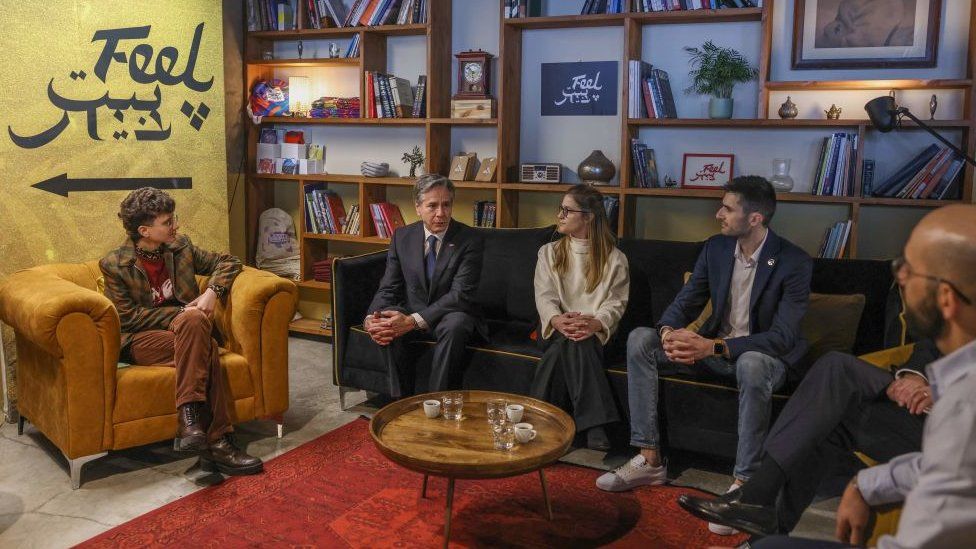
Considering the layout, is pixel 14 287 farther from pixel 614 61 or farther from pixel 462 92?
pixel 614 61

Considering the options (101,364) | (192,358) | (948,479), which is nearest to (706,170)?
(192,358)

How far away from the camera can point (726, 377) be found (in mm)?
3080

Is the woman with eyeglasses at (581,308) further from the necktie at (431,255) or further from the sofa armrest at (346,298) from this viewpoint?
the sofa armrest at (346,298)

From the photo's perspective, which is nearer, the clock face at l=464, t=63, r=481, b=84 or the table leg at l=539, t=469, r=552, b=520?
the table leg at l=539, t=469, r=552, b=520

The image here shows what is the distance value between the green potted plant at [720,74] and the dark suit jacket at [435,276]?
1390mm

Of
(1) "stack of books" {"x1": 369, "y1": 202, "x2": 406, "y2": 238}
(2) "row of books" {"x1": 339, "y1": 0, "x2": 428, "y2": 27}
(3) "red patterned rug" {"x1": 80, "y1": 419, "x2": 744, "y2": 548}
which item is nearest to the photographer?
(3) "red patterned rug" {"x1": 80, "y1": 419, "x2": 744, "y2": 548}

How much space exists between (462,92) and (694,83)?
51.3 inches

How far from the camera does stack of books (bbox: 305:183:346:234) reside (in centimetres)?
521

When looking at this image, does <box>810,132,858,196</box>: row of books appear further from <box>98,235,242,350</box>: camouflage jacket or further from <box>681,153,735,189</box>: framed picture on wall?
<box>98,235,242,350</box>: camouflage jacket

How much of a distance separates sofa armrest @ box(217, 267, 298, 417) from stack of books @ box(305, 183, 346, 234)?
1689mm

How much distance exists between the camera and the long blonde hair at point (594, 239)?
354 cm

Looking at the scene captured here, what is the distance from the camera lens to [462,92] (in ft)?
15.6

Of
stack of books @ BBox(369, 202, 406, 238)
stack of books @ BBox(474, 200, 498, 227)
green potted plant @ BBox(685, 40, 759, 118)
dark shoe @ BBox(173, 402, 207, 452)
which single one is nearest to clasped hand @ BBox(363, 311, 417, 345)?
dark shoe @ BBox(173, 402, 207, 452)

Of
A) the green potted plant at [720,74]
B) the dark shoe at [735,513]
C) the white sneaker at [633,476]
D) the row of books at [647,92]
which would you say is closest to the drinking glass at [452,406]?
the white sneaker at [633,476]
